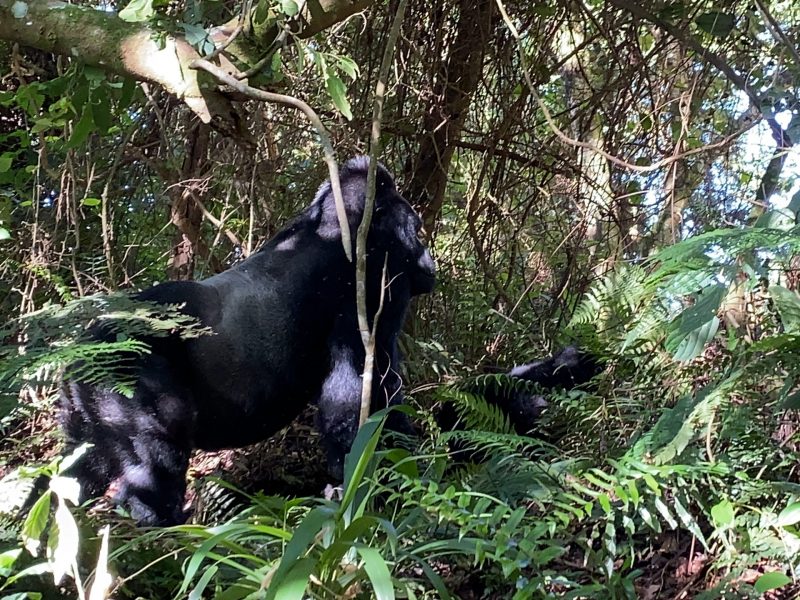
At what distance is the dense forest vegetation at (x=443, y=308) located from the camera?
5.62 ft

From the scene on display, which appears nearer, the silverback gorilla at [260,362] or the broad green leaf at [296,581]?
the broad green leaf at [296,581]

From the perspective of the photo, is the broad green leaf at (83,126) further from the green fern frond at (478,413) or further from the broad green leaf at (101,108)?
the green fern frond at (478,413)

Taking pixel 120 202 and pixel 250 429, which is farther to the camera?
pixel 120 202

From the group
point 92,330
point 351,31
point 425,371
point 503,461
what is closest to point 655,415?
point 503,461


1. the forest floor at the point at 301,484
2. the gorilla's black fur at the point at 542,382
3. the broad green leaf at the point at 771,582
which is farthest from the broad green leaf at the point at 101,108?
the broad green leaf at the point at 771,582

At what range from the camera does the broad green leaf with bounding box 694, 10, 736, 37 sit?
2.83 meters

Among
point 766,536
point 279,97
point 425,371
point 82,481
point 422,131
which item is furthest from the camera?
point 422,131

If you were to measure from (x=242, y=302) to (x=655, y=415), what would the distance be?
135 cm

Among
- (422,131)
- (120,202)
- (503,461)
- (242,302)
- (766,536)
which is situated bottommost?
(766,536)

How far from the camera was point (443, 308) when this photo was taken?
3.85 m

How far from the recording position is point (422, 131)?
11.9 feet

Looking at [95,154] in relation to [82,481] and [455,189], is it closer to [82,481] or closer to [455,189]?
[82,481]

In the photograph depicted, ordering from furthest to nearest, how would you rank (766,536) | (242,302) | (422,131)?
(422,131), (242,302), (766,536)

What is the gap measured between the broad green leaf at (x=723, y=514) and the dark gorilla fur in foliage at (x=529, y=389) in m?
1.10
